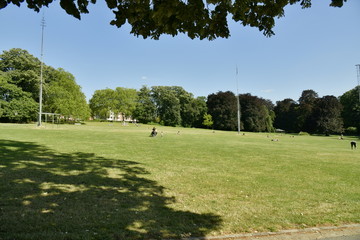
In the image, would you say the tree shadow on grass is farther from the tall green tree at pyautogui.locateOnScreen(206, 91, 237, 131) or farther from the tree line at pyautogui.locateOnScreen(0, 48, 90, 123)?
the tall green tree at pyautogui.locateOnScreen(206, 91, 237, 131)

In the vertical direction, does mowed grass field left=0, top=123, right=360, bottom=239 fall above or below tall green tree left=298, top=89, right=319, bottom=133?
below

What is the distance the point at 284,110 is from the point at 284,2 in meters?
95.8

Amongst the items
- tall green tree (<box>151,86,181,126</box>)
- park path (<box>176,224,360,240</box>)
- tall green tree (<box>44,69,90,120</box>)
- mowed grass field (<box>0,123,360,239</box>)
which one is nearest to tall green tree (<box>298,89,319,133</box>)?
tall green tree (<box>151,86,181,126</box>)

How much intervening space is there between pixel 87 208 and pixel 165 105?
276 ft

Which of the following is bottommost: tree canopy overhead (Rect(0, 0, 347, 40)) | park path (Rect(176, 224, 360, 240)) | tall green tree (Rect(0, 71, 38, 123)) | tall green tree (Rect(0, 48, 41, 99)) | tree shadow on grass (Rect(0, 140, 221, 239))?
park path (Rect(176, 224, 360, 240))

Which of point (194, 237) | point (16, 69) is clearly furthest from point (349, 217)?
point (16, 69)

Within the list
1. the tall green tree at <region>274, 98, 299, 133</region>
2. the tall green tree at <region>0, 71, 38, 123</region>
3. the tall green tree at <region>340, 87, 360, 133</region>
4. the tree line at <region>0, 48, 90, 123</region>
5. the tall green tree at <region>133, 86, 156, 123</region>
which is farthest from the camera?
the tall green tree at <region>133, 86, 156, 123</region>

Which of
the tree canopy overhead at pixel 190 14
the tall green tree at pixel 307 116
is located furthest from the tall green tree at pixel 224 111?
the tree canopy overhead at pixel 190 14

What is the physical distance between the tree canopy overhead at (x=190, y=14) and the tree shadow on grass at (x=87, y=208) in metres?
3.76

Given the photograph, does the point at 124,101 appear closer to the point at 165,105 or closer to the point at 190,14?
the point at 165,105

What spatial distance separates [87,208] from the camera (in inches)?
196

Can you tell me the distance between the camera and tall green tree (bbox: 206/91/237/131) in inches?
3155

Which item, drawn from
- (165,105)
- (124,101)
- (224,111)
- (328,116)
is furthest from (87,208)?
(165,105)

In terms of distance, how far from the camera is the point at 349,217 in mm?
5098
